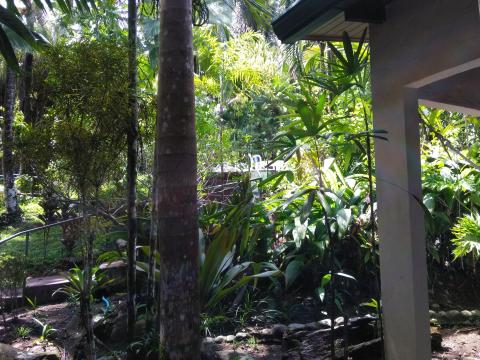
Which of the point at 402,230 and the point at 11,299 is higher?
the point at 402,230

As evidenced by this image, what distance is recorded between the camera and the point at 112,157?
4066 millimetres

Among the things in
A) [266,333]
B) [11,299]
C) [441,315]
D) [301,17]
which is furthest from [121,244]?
[301,17]

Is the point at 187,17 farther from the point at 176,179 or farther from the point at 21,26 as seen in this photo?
the point at 21,26

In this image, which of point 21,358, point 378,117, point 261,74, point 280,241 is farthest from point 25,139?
point 261,74

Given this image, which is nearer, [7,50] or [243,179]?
[7,50]

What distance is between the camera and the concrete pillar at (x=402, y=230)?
3193 millimetres

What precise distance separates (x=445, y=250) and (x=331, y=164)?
204cm

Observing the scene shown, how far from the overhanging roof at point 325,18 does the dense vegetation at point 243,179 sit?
0.19m

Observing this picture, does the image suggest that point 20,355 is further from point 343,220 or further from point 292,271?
point 343,220

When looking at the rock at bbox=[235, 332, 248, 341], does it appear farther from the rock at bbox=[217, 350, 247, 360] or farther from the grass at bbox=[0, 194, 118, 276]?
the grass at bbox=[0, 194, 118, 276]

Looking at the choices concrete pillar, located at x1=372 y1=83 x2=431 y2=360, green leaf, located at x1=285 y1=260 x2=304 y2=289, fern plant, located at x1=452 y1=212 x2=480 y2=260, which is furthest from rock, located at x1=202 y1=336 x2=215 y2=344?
fern plant, located at x1=452 y1=212 x2=480 y2=260

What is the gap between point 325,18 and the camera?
3.04 meters

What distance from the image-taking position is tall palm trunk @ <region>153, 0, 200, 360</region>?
297 centimetres

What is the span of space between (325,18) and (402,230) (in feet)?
5.23
